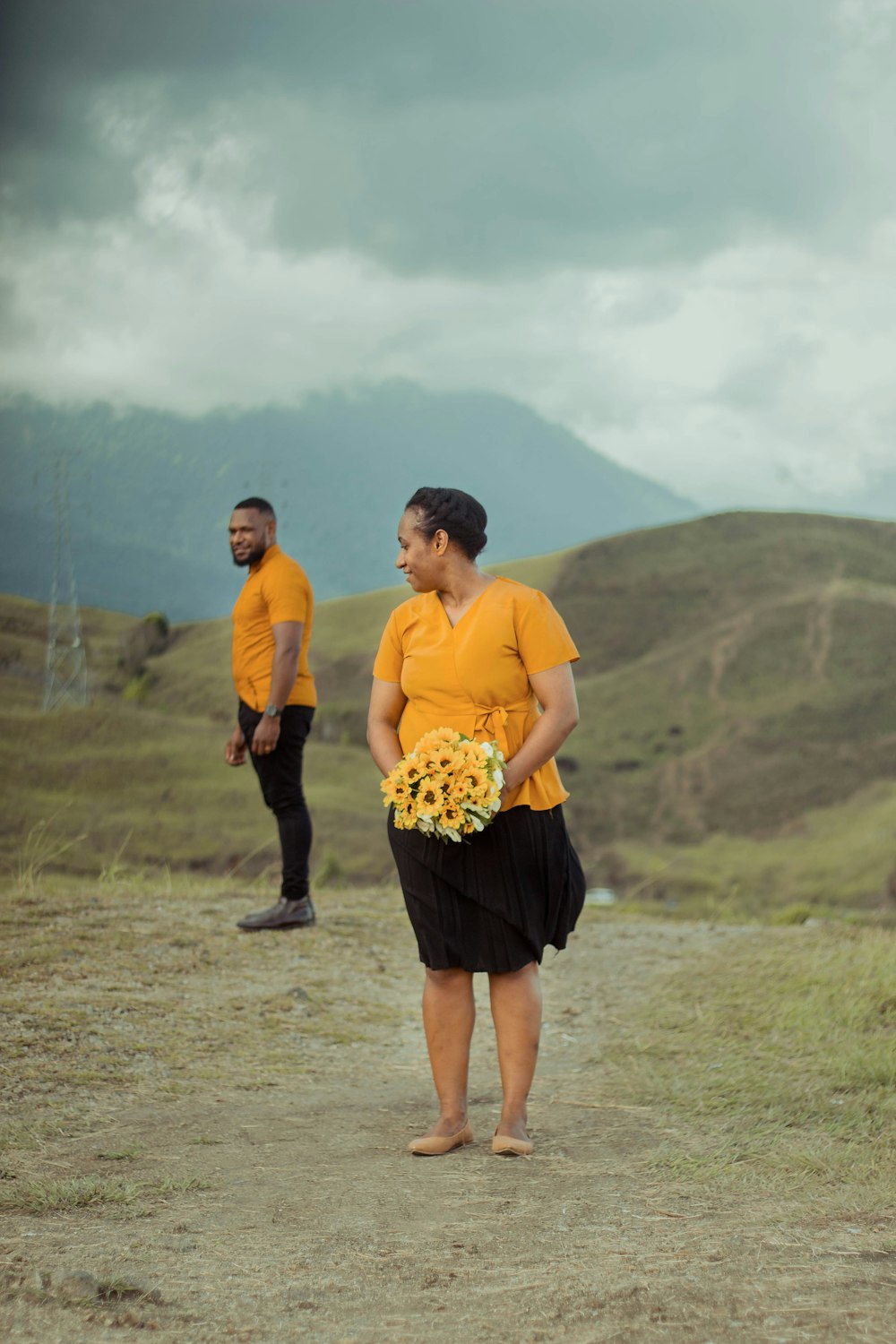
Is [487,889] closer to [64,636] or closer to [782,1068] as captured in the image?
[782,1068]

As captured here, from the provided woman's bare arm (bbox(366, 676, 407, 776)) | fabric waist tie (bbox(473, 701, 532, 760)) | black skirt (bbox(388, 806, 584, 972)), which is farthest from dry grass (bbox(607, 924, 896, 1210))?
woman's bare arm (bbox(366, 676, 407, 776))

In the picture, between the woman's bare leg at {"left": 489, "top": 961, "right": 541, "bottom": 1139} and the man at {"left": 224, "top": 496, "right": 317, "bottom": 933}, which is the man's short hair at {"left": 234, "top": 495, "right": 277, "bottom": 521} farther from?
the woman's bare leg at {"left": 489, "top": 961, "right": 541, "bottom": 1139}

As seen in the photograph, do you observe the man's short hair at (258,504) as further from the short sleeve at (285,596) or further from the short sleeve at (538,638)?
the short sleeve at (538,638)

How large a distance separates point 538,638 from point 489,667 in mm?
162

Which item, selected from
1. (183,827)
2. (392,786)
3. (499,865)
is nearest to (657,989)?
(499,865)

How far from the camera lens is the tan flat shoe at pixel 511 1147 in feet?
11.6

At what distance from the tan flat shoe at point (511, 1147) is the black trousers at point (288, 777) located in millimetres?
2825

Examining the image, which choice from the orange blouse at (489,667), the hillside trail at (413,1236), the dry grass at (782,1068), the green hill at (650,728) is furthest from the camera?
the green hill at (650,728)

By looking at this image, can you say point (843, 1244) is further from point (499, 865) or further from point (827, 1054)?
point (827, 1054)

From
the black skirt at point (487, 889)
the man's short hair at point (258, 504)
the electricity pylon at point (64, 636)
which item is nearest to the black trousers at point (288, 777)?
the man's short hair at point (258, 504)

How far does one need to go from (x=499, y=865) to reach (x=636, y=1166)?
0.91 m

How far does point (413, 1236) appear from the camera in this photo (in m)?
2.80

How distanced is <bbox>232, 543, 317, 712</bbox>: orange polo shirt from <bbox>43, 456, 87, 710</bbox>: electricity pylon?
48.6 ft

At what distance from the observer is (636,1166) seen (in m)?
3.47
